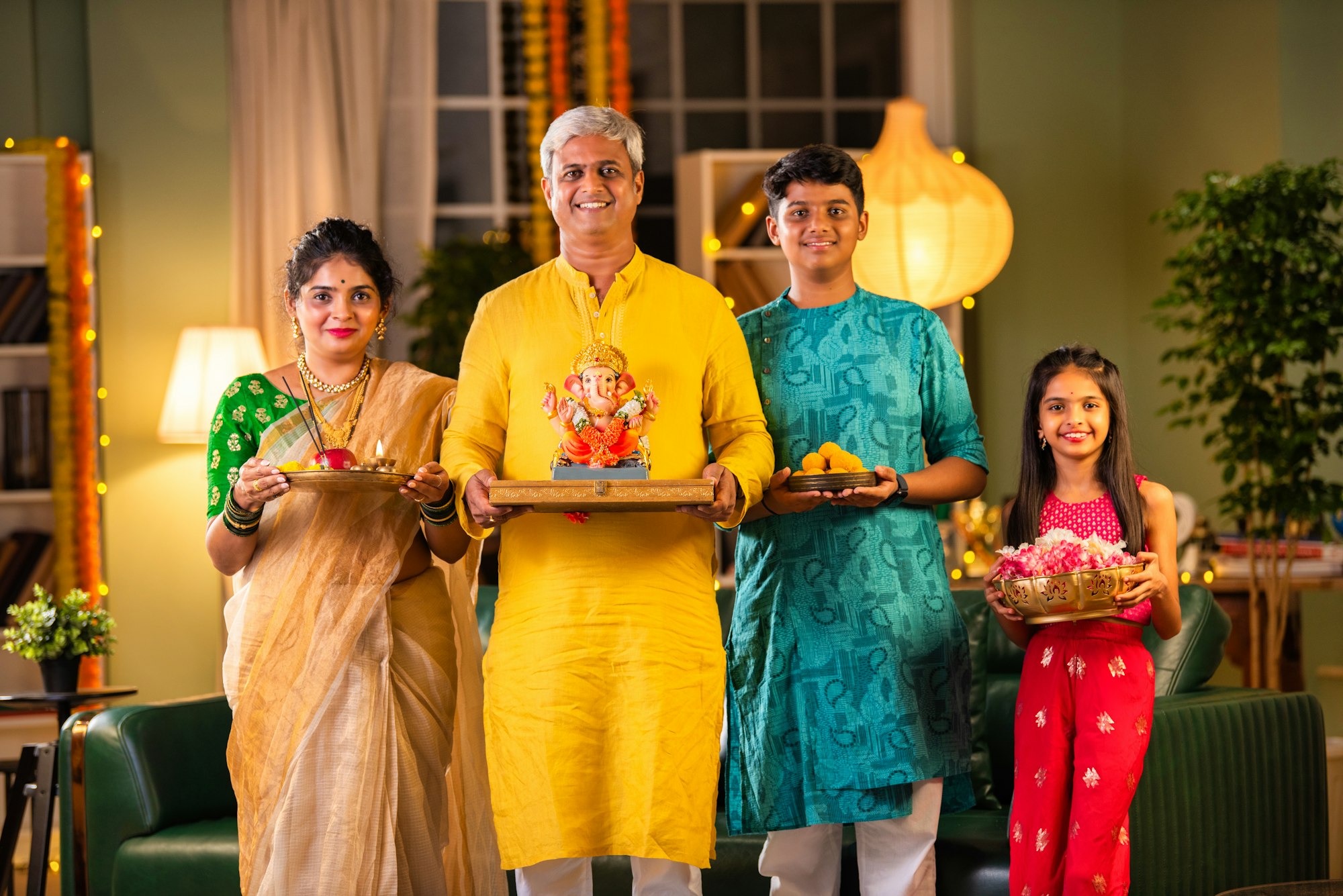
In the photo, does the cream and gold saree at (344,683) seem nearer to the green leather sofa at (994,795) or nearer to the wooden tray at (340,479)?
the wooden tray at (340,479)

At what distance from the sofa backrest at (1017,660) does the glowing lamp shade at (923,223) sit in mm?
→ 1572

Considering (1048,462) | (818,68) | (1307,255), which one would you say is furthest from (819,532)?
(818,68)

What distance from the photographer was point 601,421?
2.04m

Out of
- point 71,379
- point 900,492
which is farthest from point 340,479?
point 71,379

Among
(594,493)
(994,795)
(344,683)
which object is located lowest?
(994,795)

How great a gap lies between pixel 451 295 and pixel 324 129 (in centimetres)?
93

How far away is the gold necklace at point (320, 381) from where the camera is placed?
7.73 feet

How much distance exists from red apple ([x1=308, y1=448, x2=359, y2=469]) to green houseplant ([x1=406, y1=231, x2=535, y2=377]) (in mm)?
2622

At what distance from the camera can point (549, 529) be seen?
2.12 meters

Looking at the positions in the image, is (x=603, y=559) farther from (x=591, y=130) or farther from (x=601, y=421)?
(x=591, y=130)

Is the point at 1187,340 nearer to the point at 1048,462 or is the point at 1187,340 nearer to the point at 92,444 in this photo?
the point at 1048,462

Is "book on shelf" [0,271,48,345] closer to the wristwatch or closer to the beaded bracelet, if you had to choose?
the beaded bracelet

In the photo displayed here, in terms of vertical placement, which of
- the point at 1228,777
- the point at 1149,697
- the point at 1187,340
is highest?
the point at 1187,340

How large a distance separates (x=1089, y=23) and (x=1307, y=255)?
2006 millimetres
